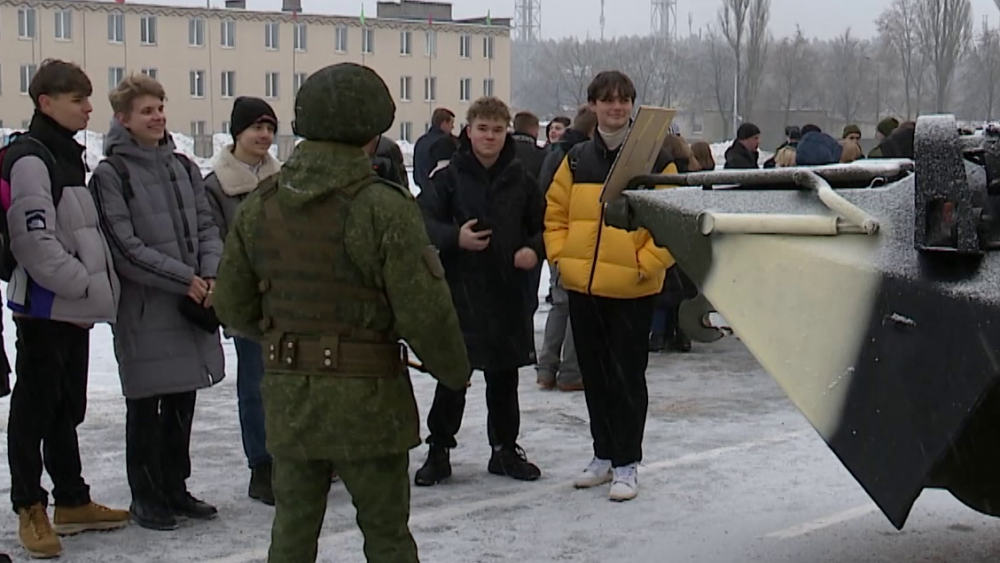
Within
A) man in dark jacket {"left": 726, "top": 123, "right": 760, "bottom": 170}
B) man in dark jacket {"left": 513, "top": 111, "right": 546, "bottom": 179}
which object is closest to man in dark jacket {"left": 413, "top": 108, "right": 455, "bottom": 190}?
man in dark jacket {"left": 513, "top": 111, "right": 546, "bottom": 179}

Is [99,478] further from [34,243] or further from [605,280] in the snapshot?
[605,280]

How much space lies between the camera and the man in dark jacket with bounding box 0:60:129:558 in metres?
4.89

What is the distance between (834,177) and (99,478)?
11.5 ft

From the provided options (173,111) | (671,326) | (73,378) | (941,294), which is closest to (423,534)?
(73,378)

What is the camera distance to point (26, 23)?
4828 centimetres

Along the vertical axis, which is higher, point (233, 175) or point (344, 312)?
point (233, 175)

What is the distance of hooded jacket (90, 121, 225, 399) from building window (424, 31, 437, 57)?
50.6m

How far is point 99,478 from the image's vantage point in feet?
19.9

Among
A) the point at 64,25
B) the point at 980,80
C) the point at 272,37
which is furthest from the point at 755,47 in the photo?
the point at 64,25

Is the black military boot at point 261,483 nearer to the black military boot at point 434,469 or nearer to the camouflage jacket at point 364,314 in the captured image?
the black military boot at point 434,469

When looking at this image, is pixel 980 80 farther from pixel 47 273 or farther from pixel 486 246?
pixel 47 273

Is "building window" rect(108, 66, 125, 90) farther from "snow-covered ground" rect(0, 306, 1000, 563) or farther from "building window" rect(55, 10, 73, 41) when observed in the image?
"snow-covered ground" rect(0, 306, 1000, 563)

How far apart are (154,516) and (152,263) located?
959 mm

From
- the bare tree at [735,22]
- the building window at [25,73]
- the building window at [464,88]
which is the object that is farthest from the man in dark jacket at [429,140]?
the building window at [464,88]
